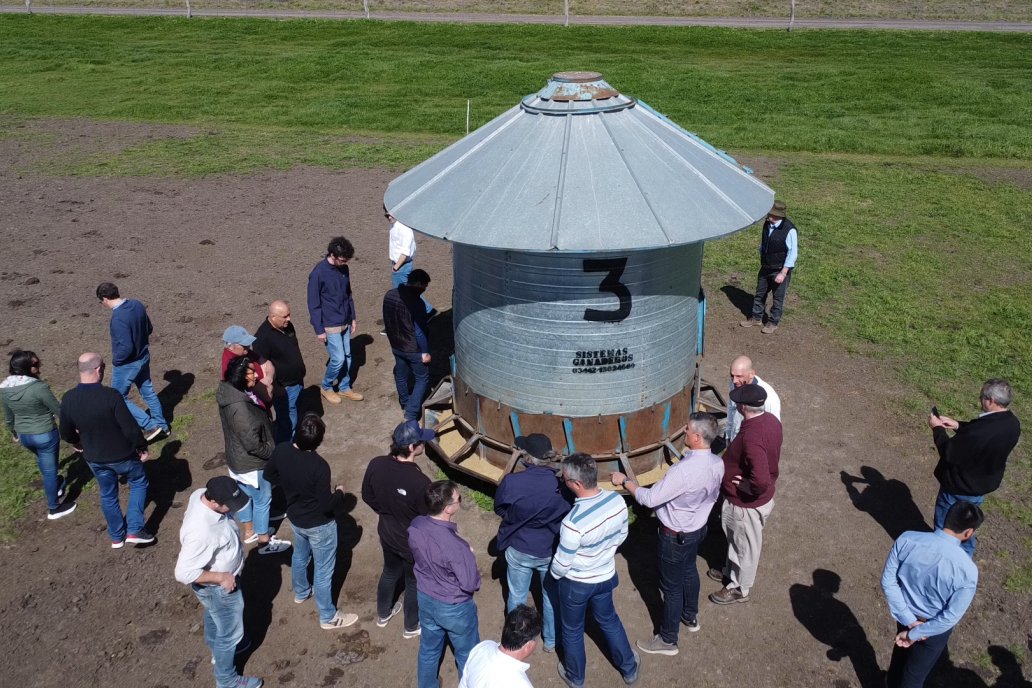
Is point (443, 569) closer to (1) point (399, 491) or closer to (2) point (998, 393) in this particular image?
(1) point (399, 491)

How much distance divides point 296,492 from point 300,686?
146 centimetres

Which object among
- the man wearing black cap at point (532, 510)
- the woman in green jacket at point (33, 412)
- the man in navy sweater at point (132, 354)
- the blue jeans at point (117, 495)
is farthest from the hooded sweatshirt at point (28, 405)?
the man wearing black cap at point (532, 510)

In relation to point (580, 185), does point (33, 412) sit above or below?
below

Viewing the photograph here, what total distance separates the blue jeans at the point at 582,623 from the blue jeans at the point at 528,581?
213 millimetres

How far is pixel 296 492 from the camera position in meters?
6.06

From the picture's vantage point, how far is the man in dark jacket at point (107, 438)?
691 centimetres

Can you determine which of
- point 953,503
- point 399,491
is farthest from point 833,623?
point 399,491

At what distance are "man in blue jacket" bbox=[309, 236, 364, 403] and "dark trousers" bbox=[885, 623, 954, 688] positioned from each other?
6.32 meters

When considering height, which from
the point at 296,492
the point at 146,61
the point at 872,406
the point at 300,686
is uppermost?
the point at 146,61

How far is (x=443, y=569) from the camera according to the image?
537 cm

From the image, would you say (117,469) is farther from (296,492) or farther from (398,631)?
(398,631)

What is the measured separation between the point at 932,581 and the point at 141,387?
7752 mm

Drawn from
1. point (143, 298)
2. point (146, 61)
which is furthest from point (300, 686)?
point (146, 61)

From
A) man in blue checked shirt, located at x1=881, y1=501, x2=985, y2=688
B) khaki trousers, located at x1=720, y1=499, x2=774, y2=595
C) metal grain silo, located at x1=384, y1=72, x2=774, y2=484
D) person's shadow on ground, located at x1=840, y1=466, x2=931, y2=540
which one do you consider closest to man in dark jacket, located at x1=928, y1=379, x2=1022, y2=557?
person's shadow on ground, located at x1=840, y1=466, x2=931, y2=540
